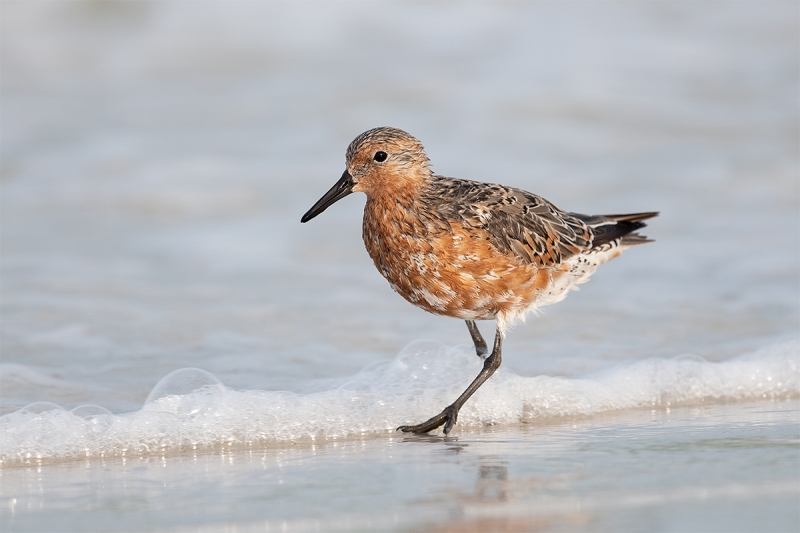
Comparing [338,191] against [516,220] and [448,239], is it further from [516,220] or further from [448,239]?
[516,220]

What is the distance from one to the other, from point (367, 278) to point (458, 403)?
3.06 meters

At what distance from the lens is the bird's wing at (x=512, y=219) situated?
234 inches

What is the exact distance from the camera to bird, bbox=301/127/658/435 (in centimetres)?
581

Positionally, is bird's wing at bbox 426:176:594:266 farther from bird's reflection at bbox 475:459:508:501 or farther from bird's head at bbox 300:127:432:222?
bird's reflection at bbox 475:459:508:501

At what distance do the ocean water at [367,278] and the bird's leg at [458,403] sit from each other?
0.14 m

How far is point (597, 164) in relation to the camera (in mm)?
11641

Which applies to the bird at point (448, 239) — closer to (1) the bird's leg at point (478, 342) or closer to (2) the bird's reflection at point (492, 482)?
(1) the bird's leg at point (478, 342)

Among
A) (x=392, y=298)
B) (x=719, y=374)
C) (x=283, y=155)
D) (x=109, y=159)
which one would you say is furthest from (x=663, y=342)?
(x=109, y=159)

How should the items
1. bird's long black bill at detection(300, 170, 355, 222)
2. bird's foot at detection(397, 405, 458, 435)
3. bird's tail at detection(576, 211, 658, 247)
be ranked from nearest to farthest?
bird's foot at detection(397, 405, 458, 435) → bird's long black bill at detection(300, 170, 355, 222) → bird's tail at detection(576, 211, 658, 247)

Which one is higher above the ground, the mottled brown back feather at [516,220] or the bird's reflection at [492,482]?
the mottled brown back feather at [516,220]

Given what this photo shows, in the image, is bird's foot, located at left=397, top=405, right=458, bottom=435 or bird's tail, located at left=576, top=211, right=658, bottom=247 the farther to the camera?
bird's tail, located at left=576, top=211, right=658, bottom=247

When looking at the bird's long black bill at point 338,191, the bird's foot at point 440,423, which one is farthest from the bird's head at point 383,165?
the bird's foot at point 440,423

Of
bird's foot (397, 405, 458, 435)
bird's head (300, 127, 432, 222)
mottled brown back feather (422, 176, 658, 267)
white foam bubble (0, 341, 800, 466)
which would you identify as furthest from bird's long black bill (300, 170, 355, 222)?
bird's foot (397, 405, 458, 435)

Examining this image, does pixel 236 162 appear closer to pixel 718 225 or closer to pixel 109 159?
pixel 109 159
